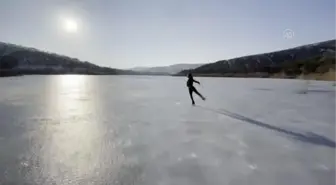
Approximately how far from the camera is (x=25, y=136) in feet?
20.6

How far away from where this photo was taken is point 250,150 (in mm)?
5387

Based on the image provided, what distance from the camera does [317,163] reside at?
4.64m

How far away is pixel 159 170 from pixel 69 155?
5.41 feet

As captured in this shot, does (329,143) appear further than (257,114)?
No

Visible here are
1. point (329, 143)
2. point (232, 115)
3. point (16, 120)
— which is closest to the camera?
point (329, 143)

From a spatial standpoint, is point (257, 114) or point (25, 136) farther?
point (257, 114)

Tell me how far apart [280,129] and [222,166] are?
11.5ft

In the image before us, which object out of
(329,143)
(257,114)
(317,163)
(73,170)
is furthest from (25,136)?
(257,114)

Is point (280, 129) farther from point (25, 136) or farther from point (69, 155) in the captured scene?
point (25, 136)

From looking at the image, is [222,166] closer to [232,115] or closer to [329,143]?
[329,143]

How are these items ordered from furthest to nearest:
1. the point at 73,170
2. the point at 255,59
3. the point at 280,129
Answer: the point at 255,59, the point at 280,129, the point at 73,170

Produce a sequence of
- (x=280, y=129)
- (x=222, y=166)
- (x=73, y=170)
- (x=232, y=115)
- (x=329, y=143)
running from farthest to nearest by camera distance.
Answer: (x=232, y=115) → (x=280, y=129) → (x=329, y=143) → (x=222, y=166) → (x=73, y=170)

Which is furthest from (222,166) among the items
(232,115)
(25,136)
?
(232,115)

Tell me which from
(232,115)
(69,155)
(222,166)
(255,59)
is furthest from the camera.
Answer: (255,59)
